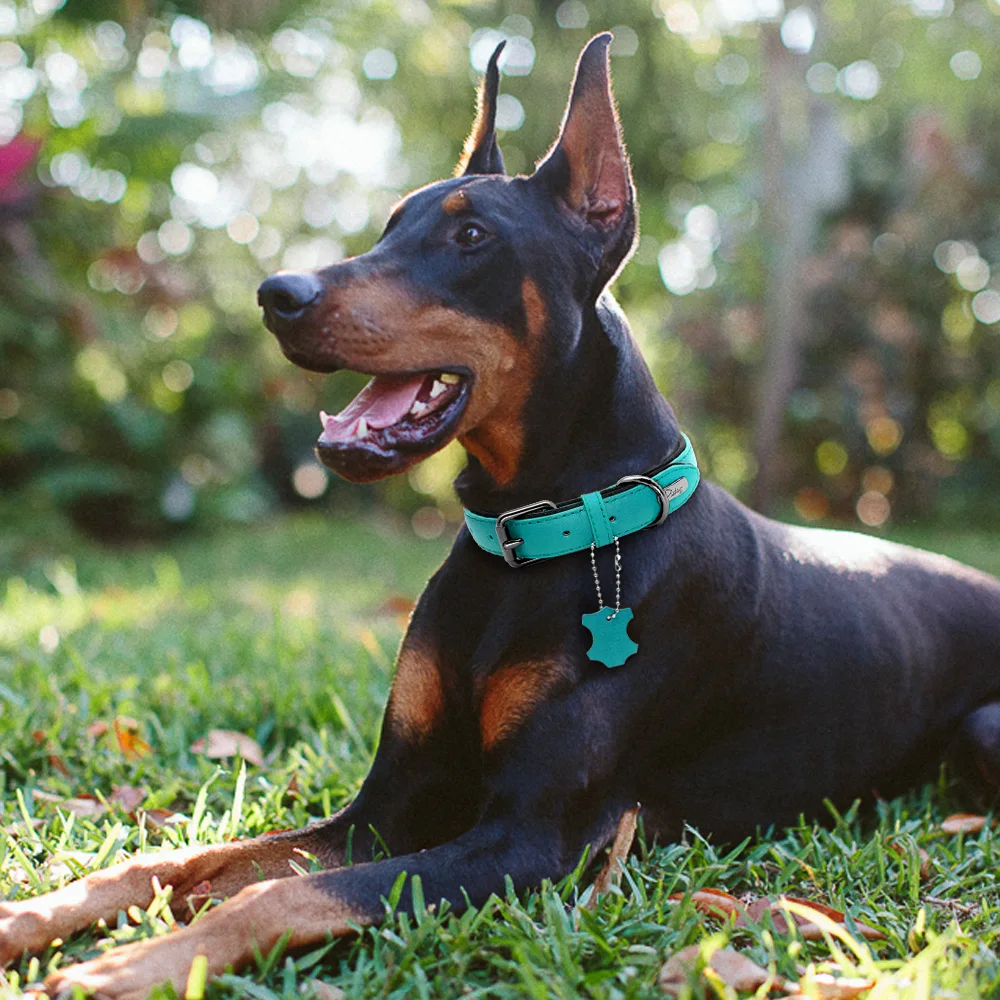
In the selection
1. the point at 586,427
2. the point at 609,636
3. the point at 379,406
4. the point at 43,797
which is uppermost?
the point at 379,406

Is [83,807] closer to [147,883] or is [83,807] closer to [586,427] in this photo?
[147,883]

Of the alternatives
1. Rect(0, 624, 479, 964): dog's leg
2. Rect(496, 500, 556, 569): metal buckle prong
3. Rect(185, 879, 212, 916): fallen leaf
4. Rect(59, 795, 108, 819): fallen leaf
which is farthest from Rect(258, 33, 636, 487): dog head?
Rect(59, 795, 108, 819): fallen leaf

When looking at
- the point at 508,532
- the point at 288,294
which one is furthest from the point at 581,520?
the point at 288,294

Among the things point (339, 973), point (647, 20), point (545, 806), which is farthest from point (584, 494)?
point (647, 20)

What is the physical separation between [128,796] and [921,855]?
187cm

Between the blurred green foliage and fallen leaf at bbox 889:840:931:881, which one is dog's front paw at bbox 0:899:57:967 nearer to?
fallen leaf at bbox 889:840:931:881

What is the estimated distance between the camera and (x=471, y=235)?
7.13 feet

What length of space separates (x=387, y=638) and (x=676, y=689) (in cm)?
227

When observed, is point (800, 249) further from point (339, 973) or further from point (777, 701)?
point (339, 973)

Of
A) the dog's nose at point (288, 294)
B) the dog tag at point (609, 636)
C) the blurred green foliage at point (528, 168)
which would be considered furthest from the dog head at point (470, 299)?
the blurred green foliage at point (528, 168)

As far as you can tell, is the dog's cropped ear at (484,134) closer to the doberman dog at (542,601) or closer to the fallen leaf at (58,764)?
the doberman dog at (542,601)

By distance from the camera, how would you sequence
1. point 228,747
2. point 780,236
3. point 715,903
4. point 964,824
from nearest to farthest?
point 715,903, point 964,824, point 228,747, point 780,236

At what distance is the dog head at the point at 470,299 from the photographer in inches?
80.6

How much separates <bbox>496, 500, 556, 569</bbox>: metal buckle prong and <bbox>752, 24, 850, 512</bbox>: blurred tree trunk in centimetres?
740
